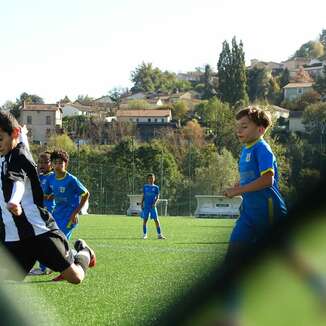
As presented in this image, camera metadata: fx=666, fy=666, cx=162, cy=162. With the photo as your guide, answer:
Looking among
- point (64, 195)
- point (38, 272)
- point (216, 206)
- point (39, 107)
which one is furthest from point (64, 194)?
point (39, 107)

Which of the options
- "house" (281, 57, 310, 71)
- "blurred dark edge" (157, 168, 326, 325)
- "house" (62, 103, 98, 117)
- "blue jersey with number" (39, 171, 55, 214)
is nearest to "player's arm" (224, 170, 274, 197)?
"blurred dark edge" (157, 168, 326, 325)

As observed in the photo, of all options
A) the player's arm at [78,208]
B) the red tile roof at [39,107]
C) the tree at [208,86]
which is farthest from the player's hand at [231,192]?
the tree at [208,86]

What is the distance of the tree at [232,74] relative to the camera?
12019cm

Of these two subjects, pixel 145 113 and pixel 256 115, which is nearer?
pixel 256 115

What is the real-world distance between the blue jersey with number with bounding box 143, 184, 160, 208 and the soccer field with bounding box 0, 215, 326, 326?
10.6 ft

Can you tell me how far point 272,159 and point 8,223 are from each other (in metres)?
1.67

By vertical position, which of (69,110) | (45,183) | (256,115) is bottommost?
(69,110)

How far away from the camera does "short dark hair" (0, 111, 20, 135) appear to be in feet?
11.7

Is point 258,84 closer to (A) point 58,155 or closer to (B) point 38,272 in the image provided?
(A) point 58,155

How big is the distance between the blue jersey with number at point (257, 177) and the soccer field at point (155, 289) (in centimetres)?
36

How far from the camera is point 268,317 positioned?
2.86 ft

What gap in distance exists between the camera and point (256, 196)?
4090mm

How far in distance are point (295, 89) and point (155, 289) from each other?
13017 centimetres

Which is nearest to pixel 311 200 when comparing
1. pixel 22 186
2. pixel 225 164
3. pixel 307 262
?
pixel 307 262
